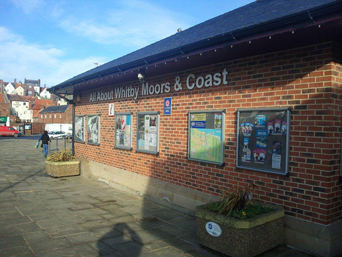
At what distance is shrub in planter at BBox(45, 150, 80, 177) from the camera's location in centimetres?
1039

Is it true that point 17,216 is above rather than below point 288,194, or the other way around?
below

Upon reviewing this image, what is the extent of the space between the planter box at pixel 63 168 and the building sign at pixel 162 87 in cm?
243

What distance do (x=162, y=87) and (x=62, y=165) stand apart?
5304mm

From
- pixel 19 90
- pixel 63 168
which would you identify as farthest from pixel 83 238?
pixel 19 90

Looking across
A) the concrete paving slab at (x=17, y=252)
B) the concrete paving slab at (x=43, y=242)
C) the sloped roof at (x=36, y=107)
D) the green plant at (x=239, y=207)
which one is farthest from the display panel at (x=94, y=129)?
the sloped roof at (x=36, y=107)

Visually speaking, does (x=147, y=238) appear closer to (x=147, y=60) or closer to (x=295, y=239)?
(x=295, y=239)

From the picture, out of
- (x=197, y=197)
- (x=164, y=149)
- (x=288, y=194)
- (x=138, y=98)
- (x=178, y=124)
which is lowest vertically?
(x=197, y=197)

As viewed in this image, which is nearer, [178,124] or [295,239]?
[295,239]

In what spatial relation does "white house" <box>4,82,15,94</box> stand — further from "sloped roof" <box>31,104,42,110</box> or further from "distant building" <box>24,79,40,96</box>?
"sloped roof" <box>31,104,42,110</box>

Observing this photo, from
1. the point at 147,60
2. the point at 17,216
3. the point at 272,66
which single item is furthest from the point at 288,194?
the point at 17,216

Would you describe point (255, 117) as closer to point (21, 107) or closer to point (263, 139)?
point (263, 139)

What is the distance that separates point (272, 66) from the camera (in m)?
4.89

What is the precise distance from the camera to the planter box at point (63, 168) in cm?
1037

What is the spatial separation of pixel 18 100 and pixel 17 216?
296 feet
